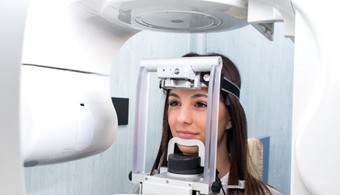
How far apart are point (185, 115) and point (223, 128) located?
0.63 feet

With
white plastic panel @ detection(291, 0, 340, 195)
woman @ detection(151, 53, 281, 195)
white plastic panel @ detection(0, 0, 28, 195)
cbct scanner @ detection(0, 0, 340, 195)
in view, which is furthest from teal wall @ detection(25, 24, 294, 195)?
white plastic panel @ detection(0, 0, 28, 195)

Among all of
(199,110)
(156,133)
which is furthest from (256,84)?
(199,110)

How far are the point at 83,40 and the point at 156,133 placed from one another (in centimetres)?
146

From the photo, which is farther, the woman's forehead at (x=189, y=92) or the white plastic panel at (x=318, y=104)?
the woman's forehead at (x=189, y=92)

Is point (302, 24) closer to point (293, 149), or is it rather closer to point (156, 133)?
point (293, 149)

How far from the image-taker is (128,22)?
0.88 meters

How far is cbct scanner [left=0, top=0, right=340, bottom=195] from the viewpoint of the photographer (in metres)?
0.20

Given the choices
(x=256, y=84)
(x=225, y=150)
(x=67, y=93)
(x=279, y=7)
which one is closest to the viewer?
(x=279, y=7)

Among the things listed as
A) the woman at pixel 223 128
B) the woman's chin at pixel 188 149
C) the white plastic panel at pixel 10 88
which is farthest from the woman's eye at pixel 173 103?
the white plastic panel at pixel 10 88

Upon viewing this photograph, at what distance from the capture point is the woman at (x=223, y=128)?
1157mm

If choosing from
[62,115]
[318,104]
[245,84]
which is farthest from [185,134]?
[245,84]

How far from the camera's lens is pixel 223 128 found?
1289 mm

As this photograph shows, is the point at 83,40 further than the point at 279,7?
Yes

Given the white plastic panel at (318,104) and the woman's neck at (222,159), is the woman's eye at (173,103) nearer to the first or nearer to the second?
the woman's neck at (222,159)
